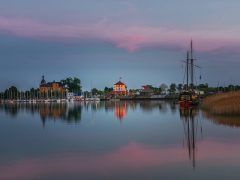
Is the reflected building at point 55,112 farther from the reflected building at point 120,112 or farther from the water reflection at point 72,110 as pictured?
the reflected building at point 120,112

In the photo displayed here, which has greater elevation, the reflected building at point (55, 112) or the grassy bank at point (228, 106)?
the grassy bank at point (228, 106)

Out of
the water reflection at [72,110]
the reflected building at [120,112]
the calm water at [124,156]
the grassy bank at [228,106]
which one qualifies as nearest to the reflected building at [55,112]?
the water reflection at [72,110]

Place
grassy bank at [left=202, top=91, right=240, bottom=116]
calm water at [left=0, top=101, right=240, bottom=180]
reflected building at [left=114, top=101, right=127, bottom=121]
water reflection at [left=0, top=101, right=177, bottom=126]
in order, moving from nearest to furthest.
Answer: calm water at [left=0, top=101, right=240, bottom=180]
grassy bank at [left=202, top=91, right=240, bottom=116]
water reflection at [left=0, top=101, right=177, bottom=126]
reflected building at [left=114, top=101, right=127, bottom=121]

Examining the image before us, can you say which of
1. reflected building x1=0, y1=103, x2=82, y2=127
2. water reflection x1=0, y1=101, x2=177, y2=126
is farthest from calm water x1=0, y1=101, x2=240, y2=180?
reflected building x1=0, y1=103, x2=82, y2=127

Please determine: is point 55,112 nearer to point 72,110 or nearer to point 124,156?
point 72,110

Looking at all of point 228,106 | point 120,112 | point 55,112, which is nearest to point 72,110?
point 55,112

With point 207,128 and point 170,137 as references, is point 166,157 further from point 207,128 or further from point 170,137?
point 207,128

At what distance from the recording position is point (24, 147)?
28.5 metres

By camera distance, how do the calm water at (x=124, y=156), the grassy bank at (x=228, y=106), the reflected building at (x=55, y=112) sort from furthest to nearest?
the reflected building at (x=55, y=112) < the grassy bank at (x=228, y=106) < the calm water at (x=124, y=156)

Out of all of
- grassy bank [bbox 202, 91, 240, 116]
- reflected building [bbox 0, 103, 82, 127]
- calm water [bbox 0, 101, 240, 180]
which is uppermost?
grassy bank [bbox 202, 91, 240, 116]

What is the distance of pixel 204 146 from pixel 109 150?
231 inches

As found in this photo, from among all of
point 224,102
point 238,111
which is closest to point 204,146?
point 238,111

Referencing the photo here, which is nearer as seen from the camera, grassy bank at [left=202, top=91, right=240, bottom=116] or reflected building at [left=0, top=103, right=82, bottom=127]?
grassy bank at [left=202, top=91, right=240, bottom=116]

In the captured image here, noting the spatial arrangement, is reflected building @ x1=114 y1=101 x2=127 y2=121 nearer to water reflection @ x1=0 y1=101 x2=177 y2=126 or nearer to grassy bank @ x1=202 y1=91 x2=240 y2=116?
water reflection @ x1=0 y1=101 x2=177 y2=126
